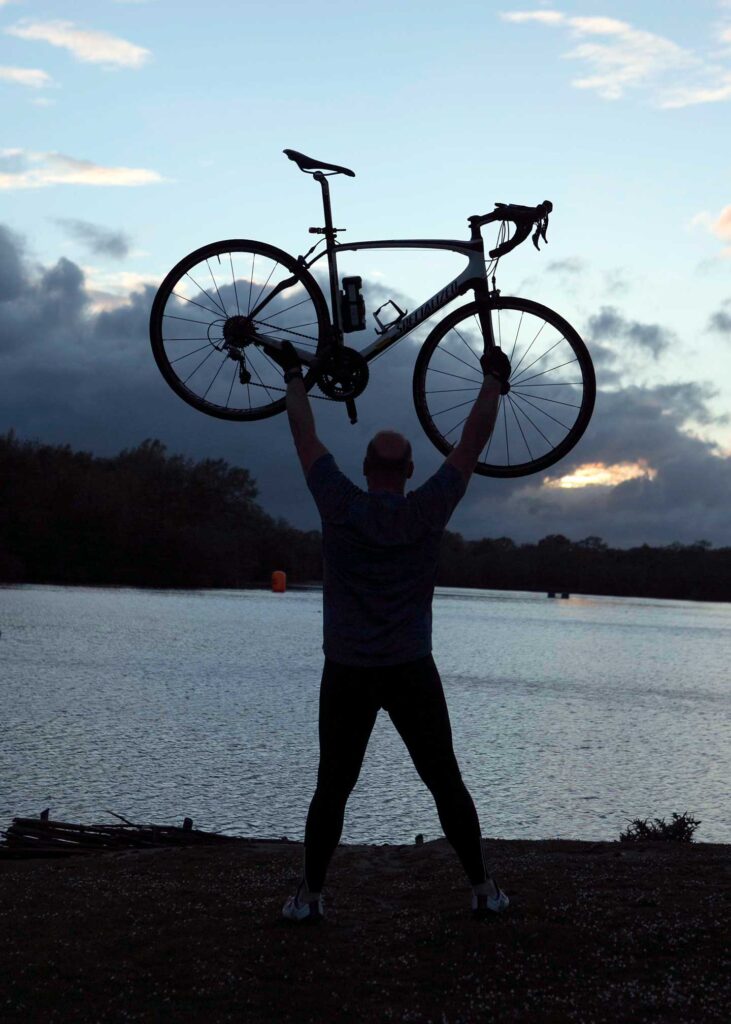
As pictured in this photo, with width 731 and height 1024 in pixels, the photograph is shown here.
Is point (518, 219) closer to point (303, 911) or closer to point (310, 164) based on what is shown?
point (310, 164)

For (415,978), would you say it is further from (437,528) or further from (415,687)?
(437,528)

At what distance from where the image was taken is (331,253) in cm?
613

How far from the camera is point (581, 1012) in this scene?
4.88 metres

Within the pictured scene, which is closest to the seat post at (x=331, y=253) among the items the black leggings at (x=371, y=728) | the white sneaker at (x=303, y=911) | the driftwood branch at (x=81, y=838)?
the black leggings at (x=371, y=728)

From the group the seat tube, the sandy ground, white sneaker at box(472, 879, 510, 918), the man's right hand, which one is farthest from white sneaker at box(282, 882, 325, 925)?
the seat tube

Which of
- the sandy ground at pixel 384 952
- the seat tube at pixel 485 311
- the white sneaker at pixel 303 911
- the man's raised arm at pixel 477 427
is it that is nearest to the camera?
the sandy ground at pixel 384 952

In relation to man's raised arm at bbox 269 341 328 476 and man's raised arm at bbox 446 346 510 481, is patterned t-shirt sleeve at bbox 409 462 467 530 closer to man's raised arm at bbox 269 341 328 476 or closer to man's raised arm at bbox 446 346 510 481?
man's raised arm at bbox 446 346 510 481

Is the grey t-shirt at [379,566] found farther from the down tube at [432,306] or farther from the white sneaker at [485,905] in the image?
the white sneaker at [485,905]

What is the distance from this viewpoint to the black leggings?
18.5 feet

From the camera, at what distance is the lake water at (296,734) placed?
2470cm

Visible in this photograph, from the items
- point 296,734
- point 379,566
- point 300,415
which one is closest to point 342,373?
point 300,415

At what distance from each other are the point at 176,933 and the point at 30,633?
2539 inches

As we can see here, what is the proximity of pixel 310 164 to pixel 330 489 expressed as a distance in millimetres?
1827

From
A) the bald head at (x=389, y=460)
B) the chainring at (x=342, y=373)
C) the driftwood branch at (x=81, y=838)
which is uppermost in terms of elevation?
the chainring at (x=342, y=373)
